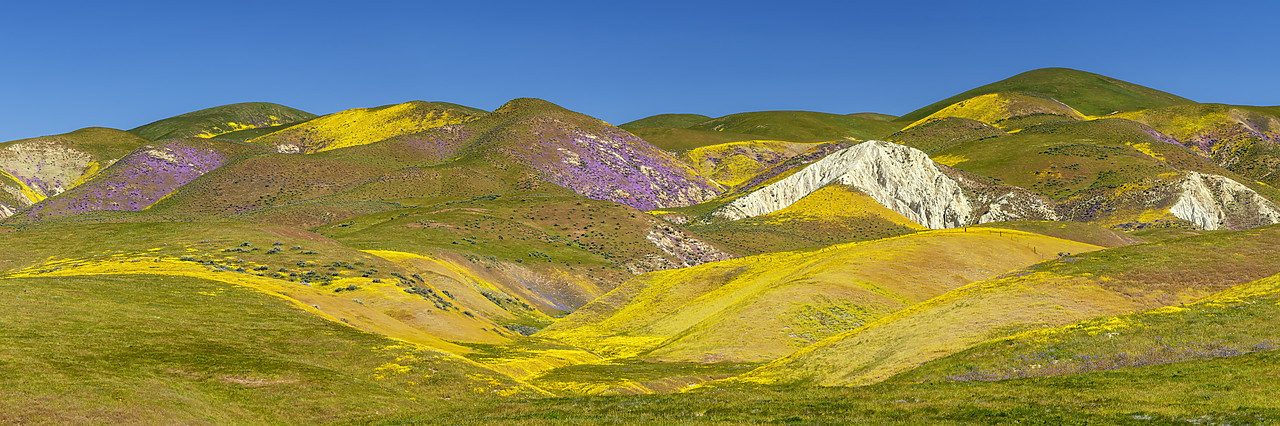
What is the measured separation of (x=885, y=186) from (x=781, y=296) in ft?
360

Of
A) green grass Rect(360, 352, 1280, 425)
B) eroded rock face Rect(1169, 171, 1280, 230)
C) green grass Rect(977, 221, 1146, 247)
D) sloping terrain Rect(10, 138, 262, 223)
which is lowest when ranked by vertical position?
green grass Rect(360, 352, 1280, 425)

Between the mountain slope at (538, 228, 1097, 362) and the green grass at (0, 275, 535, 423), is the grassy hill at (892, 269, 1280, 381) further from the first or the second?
the green grass at (0, 275, 535, 423)

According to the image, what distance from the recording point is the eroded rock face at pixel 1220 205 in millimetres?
145375

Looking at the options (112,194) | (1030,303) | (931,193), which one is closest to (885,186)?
(931,193)

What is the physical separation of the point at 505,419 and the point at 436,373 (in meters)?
15.9

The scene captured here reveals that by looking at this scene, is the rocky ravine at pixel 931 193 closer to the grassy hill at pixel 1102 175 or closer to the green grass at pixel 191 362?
the grassy hill at pixel 1102 175

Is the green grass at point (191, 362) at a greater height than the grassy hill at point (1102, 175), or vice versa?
the grassy hill at point (1102, 175)

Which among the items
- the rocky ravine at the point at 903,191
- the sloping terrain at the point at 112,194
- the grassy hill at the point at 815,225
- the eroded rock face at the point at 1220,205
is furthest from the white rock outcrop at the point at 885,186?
the sloping terrain at the point at 112,194

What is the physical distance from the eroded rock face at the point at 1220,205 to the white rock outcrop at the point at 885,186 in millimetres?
35860

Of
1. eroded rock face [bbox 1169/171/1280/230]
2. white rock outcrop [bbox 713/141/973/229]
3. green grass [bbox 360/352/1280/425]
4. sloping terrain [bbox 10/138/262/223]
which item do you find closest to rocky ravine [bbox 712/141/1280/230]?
white rock outcrop [bbox 713/141/973/229]

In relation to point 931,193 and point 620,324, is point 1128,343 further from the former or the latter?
point 931,193

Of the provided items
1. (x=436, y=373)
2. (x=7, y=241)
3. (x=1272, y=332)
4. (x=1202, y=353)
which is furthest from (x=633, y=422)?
(x=7, y=241)

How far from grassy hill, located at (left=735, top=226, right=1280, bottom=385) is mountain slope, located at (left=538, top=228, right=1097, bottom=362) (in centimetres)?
763

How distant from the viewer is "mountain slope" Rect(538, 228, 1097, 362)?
202 feet
